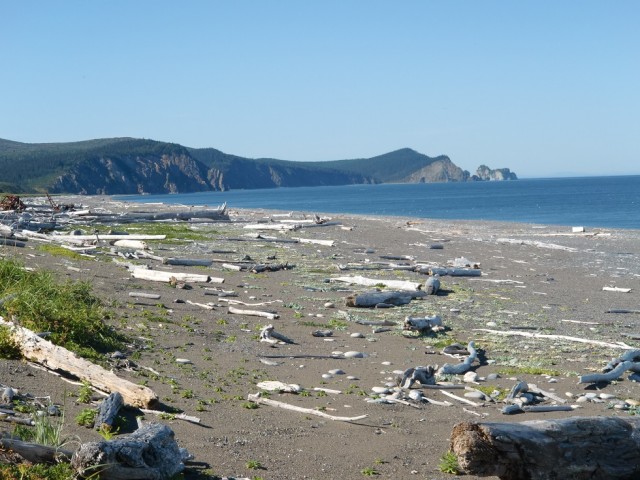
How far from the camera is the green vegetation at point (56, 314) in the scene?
33.5 ft

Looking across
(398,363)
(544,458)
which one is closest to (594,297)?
(398,363)

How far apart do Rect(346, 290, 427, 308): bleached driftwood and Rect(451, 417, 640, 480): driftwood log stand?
10.0m

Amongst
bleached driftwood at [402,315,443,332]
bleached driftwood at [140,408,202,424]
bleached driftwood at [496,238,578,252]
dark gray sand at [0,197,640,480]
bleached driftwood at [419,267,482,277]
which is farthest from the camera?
bleached driftwood at [496,238,578,252]

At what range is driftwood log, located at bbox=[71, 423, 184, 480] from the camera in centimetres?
574

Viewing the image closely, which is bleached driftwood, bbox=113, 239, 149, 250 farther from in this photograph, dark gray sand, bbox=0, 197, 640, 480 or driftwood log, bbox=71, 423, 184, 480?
driftwood log, bbox=71, 423, 184, 480

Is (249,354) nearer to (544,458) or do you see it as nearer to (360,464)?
(360,464)

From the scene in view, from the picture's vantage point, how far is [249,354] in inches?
476

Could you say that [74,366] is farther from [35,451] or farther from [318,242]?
[318,242]

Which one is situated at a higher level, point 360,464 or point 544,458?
point 544,458

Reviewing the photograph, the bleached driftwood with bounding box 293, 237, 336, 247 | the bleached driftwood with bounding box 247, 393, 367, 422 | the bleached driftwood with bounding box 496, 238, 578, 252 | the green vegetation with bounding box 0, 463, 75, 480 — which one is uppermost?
the green vegetation with bounding box 0, 463, 75, 480

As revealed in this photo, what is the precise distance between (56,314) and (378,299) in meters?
8.10

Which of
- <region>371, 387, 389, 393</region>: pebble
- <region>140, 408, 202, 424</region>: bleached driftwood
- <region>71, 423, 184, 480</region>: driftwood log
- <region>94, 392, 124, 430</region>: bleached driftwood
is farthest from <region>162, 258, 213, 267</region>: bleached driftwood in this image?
<region>71, 423, 184, 480</region>: driftwood log

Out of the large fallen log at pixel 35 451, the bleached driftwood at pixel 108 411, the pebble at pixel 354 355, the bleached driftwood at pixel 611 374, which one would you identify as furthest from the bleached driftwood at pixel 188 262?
the large fallen log at pixel 35 451

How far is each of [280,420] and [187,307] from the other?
22.3 ft
